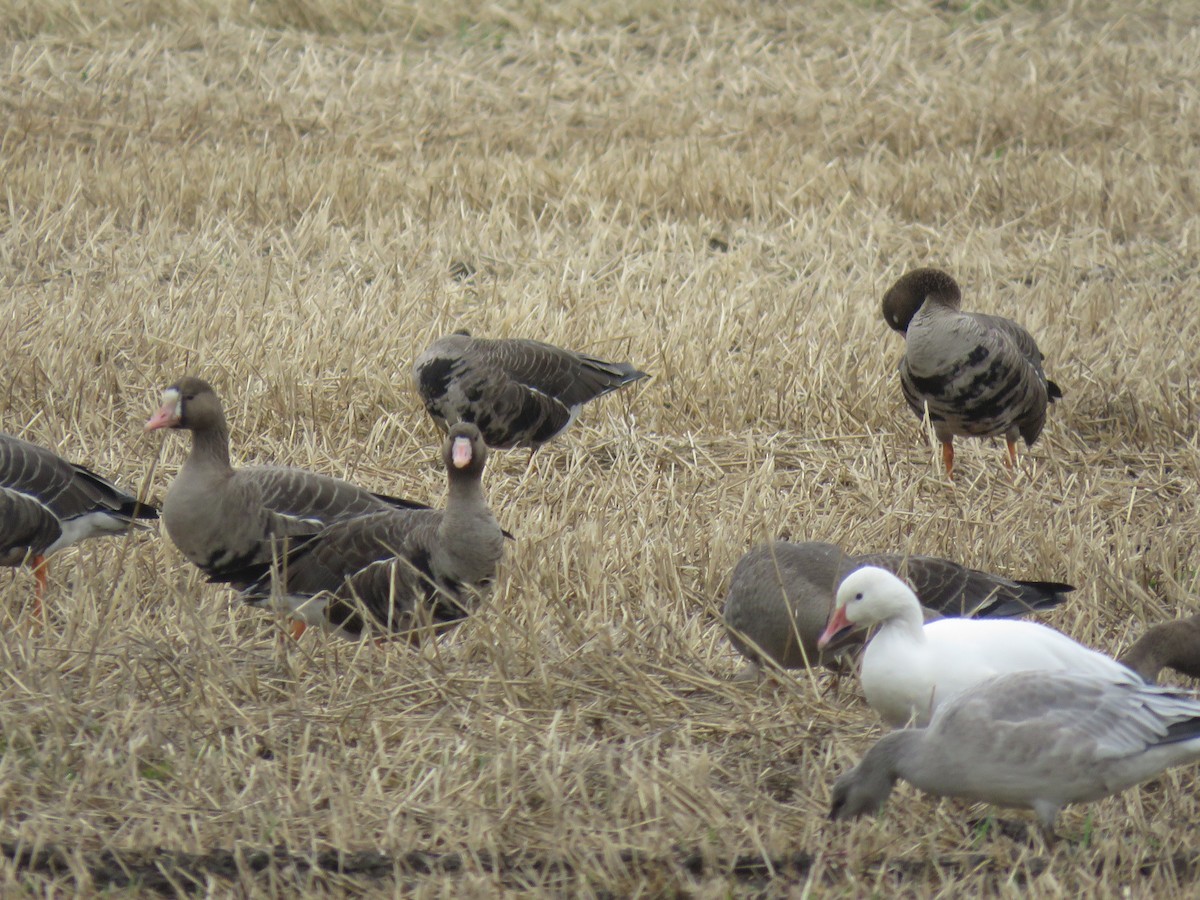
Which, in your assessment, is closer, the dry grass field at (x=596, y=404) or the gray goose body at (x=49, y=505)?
the dry grass field at (x=596, y=404)

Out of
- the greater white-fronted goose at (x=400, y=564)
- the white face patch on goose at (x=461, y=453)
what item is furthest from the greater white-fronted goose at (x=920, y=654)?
the white face patch on goose at (x=461, y=453)

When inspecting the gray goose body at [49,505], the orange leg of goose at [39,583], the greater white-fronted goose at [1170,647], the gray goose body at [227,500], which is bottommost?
the orange leg of goose at [39,583]

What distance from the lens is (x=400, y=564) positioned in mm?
4773

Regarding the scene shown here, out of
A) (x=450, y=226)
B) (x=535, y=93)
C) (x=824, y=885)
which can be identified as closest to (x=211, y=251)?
(x=450, y=226)

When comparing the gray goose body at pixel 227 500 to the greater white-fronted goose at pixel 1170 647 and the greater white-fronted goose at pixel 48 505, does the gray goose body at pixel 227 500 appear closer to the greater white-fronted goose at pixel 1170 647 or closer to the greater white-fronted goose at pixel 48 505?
the greater white-fronted goose at pixel 48 505

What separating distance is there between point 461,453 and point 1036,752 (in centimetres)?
213

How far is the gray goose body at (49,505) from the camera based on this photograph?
514 cm

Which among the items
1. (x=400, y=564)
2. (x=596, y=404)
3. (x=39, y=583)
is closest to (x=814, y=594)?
(x=400, y=564)

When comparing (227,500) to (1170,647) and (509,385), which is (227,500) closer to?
(509,385)

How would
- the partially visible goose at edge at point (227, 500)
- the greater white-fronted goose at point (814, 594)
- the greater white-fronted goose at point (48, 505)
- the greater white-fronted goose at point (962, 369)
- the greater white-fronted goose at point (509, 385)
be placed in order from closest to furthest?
the greater white-fronted goose at point (814, 594) < the partially visible goose at edge at point (227, 500) < the greater white-fronted goose at point (48, 505) < the greater white-fronted goose at point (962, 369) < the greater white-fronted goose at point (509, 385)

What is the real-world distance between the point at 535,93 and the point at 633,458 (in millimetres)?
6872

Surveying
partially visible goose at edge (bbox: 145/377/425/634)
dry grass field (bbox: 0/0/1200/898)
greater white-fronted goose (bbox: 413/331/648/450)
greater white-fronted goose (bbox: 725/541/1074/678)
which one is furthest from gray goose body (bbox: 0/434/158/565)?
greater white-fronted goose (bbox: 725/541/1074/678)

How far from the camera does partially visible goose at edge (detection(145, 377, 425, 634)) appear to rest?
16.3 ft

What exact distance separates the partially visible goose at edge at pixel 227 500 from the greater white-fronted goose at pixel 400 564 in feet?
0.39
